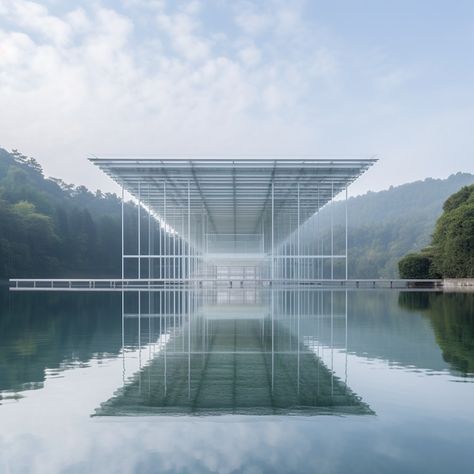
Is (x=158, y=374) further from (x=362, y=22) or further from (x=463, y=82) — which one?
(x=463, y=82)

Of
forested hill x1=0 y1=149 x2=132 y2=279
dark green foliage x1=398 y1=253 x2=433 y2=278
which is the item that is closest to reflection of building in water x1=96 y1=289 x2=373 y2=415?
dark green foliage x1=398 y1=253 x2=433 y2=278

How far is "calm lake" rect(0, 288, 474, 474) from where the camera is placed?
393 centimetres

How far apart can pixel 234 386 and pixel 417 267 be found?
3043 centimetres

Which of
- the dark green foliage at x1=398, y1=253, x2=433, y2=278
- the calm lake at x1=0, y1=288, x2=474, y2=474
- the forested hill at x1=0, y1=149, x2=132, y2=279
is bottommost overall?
the calm lake at x1=0, y1=288, x2=474, y2=474

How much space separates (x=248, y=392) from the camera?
229 inches

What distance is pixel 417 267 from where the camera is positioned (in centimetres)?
3475

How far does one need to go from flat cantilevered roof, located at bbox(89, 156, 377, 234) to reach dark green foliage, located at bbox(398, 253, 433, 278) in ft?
19.4

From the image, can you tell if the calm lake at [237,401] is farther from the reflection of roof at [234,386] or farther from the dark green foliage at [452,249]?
the dark green foliage at [452,249]

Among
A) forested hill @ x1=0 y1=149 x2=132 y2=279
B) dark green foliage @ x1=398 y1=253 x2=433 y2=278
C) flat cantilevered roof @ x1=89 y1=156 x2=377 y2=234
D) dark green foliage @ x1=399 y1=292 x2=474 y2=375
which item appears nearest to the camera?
dark green foliage @ x1=399 y1=292 x2=474 y2=375

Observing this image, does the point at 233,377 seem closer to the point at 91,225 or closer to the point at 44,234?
the point at 44,234

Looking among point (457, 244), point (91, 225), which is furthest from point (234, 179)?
point (91, 225)

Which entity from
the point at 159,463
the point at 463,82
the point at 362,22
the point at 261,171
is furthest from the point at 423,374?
the point at 463,82

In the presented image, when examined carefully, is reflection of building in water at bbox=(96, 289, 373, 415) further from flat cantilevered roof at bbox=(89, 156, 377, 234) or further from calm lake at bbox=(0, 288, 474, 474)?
flat cantilevered roof at bbox=(89, 156, 377, 234)

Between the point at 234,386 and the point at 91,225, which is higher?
the point at 91,225
